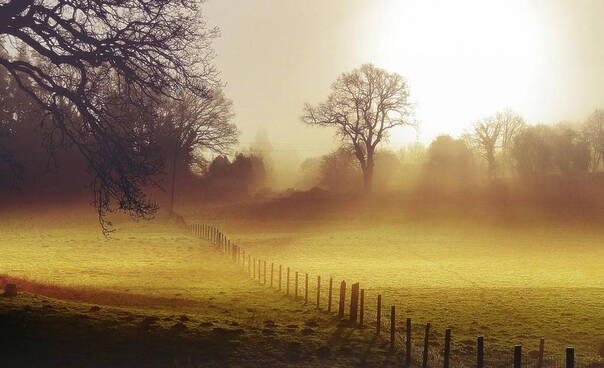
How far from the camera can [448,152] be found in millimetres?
87062

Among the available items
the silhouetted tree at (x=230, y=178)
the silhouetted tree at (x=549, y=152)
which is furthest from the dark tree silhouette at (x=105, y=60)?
the silhouetted tree at (x=549, y=152)

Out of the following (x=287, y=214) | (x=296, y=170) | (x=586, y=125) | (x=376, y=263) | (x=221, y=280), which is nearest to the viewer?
(x=221, y=280)

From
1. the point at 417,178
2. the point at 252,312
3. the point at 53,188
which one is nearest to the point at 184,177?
the point at 53,188

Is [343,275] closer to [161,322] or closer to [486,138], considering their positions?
[161,322]

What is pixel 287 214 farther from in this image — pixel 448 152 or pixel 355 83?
pixel 448 152

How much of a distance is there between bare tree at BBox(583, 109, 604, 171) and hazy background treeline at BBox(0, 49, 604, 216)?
0.54 feet

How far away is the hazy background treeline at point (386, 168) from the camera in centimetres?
6475

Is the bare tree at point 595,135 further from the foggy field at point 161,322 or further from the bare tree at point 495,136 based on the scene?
the foggy field at point 161,322

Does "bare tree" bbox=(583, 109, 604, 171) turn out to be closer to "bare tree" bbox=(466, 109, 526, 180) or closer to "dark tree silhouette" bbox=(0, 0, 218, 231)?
"bare tree" bbox=(466, 109, 526, 180)

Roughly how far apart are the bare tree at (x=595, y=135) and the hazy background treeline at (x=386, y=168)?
165mm

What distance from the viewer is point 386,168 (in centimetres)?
9894

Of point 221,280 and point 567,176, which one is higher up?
point 567,176

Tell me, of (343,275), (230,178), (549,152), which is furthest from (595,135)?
(343,275)

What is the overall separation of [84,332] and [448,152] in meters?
80.1
